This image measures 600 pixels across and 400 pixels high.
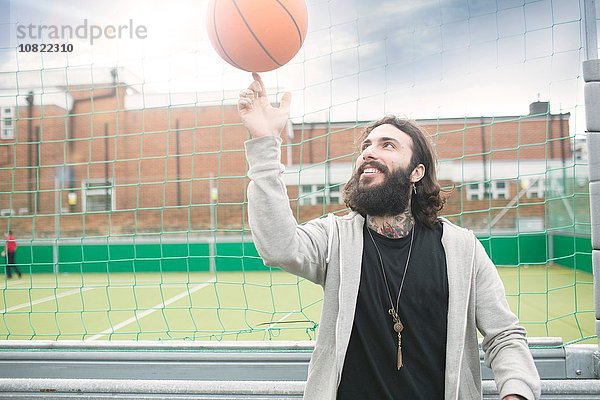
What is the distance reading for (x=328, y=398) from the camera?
1.42 meters

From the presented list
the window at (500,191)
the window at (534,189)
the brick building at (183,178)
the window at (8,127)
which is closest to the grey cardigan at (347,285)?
the window at (8,127)

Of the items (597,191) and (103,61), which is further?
(103,61)

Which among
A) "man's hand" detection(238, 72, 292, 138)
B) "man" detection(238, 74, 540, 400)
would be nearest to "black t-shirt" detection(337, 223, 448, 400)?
"man" detection(238, 74, 540, 400)

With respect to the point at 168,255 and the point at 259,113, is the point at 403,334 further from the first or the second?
the point at 168,255

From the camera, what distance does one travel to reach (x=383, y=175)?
5.15 ft

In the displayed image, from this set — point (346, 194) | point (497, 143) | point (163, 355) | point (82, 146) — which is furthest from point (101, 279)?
point (346, 194)

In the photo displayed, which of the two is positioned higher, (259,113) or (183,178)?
(183,178)

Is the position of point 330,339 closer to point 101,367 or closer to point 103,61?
point 101,367

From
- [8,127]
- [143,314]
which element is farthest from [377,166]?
[143,314]

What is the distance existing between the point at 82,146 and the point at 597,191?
54.2 feet

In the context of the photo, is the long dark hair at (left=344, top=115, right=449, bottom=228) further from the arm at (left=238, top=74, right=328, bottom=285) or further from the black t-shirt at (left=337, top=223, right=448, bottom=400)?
the arm at (left=238, top=74, right=328, bottom=285)

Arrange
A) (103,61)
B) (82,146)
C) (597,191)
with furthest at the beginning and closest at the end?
(82,146) < (103,61) < (597,191)

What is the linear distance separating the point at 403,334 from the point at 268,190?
58 centimetres

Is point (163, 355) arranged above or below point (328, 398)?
below
